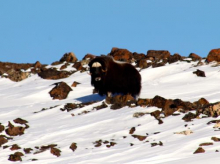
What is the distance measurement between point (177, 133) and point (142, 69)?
14.5 metres

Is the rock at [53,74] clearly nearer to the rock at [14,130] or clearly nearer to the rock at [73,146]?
the rock at [14,130]

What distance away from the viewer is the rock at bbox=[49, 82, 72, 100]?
23.5m

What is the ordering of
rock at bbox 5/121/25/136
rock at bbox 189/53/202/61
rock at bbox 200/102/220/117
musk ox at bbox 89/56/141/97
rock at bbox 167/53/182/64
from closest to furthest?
rock at bbox 200/102/220/117 < rock at bbox 5/121/25/136 < musk ox at bbox 89/56/141/97 < rock at bbox 167/53/182/64 < rock at bbox 189/53/202/61

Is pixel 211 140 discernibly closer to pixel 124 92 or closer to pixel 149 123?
pixel 149 123

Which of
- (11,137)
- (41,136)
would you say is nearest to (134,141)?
(41,136)

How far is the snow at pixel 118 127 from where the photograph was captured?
38.1 ft

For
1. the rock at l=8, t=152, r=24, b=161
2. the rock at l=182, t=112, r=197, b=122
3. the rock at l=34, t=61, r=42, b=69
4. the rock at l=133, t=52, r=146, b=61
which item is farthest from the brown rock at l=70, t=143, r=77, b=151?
the rock at l=34, t=61, r=42, b=69

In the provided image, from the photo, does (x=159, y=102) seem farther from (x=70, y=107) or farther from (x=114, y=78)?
(x=70, y=107)

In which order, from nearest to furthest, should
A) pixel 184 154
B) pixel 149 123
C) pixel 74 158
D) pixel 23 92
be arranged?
pixel 184 154, pixel 74 158, pixel 149 123, pixel 23 92

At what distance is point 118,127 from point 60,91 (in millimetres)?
9085

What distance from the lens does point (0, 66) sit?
35.1 meters

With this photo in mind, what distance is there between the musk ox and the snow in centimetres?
71

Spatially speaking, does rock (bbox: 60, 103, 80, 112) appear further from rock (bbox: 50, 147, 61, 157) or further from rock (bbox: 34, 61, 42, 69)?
rock (bbox: 34, 61, 42, 69)

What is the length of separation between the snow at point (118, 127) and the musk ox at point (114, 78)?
2.32ft
